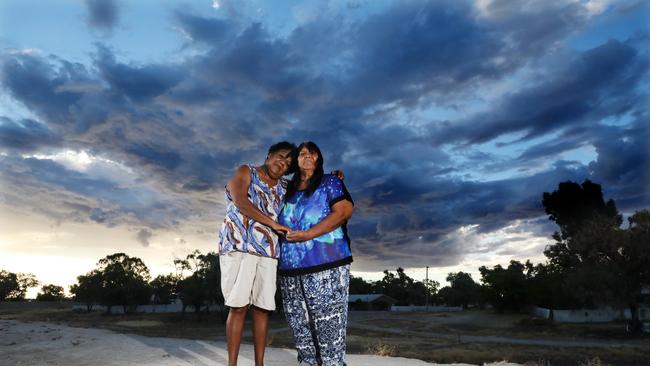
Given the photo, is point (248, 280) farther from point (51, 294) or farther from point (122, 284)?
point (51, 294)

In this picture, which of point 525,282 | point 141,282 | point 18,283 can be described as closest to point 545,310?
point 525,282

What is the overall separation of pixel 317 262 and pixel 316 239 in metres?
0.17

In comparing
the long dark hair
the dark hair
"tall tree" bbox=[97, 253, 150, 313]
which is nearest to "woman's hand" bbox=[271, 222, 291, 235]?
the long dark hair

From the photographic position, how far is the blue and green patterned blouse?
145 inches

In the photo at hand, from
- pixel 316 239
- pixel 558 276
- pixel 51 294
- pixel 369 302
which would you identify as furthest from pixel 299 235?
pixel 51 294

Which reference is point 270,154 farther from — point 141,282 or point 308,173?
point 141,282

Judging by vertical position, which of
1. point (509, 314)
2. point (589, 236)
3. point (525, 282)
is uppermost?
point (589, 236)

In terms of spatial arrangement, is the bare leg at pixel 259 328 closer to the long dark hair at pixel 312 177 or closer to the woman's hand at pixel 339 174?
the long dark hair at pixel 312 177

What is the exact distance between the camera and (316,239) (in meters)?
3.70

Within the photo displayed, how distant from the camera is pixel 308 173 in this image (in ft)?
12.7

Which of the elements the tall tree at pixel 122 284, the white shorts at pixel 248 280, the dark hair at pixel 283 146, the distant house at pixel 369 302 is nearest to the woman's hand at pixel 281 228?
the white shorts at pixel 248 280

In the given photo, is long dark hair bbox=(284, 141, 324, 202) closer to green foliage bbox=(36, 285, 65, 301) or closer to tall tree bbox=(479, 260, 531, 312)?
tall tree bbox=(479, 260, 531, 312)

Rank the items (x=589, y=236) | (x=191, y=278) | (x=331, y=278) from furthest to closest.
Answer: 1. (x=191, y=278)
2. (x=589, y=236)
3. (x=331, y=278)

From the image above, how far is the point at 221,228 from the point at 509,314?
6071 centimetres
